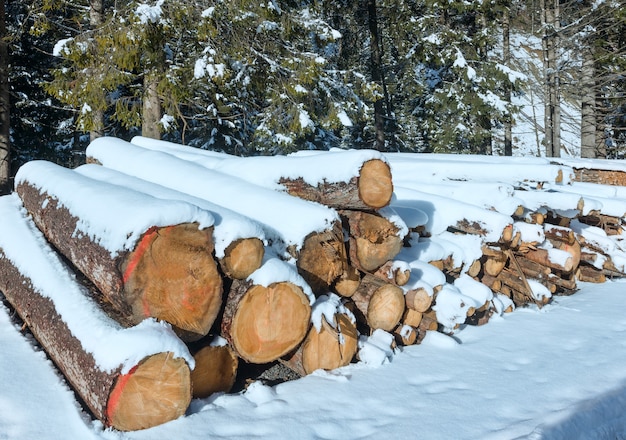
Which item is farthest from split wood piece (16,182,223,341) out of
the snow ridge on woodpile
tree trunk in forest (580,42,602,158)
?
tree trunk in forest (580,42,602,158)

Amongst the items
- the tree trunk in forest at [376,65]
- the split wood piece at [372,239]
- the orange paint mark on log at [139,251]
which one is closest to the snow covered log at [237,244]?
the orange paint mark on log at [139,251]

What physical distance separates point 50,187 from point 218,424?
9.20 ft

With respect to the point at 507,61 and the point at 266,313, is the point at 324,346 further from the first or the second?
the point at 507,61

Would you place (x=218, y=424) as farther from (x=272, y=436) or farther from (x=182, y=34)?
(x=182, y=34)

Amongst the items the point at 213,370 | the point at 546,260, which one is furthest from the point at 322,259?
the point at 546,260

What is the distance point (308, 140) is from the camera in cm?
1555

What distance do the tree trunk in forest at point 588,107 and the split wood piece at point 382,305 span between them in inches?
476

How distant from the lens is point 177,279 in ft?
9.29

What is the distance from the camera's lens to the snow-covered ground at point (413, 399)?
2545 millimetres

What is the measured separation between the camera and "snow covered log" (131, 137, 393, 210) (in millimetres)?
3670

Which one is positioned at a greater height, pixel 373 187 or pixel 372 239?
pixel 373 187

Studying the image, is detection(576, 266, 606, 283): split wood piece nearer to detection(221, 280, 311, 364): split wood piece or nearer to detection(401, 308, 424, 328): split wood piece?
detection(401, 308, 424, 328): split wood piece

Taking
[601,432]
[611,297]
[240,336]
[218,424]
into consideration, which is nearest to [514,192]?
[611,297]

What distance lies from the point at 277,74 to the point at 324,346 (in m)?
7.49
